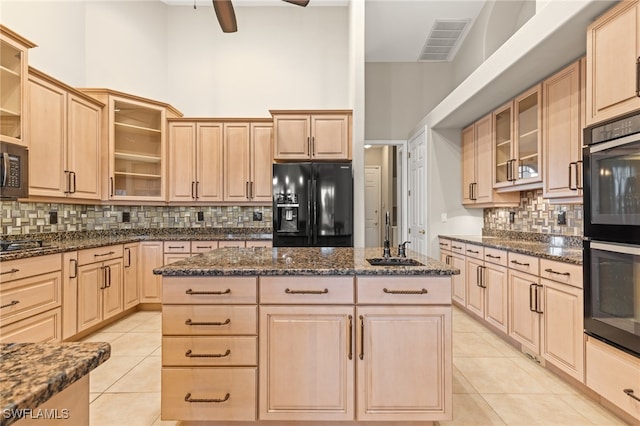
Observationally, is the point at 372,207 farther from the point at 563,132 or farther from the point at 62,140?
the point at 62,140

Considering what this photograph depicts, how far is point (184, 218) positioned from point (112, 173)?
3.62 feet

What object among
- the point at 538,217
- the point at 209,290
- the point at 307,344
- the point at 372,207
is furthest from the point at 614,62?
the point at 372,207

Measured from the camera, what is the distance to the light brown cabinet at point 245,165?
4383 millimetres

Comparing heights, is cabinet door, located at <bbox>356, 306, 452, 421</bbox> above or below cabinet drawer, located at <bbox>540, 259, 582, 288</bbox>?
below

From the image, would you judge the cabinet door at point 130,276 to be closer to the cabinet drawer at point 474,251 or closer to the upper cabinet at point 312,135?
the upper cabinet at point 312,135

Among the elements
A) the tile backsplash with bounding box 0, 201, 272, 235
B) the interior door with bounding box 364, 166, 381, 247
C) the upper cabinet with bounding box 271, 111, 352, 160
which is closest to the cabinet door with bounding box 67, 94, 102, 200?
the tile backsplash with bounding box 0, 201, 272, 235

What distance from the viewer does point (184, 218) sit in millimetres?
4676

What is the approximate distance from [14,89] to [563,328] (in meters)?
4.66

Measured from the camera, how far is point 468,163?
170 inches

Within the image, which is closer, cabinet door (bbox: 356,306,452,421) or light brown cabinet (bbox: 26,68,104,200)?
cabinet door (bbox: 356,306,452,421)

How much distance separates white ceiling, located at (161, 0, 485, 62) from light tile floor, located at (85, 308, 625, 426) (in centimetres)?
393

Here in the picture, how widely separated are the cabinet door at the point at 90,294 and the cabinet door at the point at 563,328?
157 inches

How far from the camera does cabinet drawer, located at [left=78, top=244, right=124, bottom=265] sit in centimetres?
309

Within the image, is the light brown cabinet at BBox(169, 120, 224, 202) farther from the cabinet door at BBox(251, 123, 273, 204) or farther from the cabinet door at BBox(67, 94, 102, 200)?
the cabinet door at BBox(67, 94, 102, 200)
